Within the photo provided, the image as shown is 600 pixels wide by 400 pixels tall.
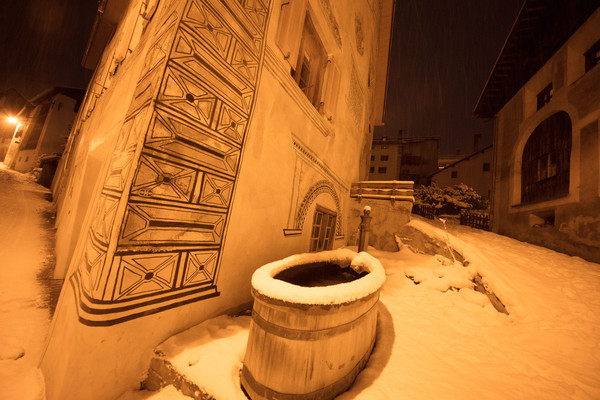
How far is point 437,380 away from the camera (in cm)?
249

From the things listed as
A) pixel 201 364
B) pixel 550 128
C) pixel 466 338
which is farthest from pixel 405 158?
pixel 201 364

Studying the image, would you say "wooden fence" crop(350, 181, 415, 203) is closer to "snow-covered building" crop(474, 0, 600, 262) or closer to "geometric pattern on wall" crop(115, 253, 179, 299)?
"snow-covered building" crop(474, 0, 600, 262)

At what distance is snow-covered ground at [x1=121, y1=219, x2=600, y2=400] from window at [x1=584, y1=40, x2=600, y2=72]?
19.9 ft

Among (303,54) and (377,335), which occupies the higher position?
(303,54)

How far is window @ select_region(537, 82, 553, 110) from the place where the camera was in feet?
28.4

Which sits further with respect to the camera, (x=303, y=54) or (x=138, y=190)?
(x=303, y=54)

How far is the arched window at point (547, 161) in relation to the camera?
24.5 feet

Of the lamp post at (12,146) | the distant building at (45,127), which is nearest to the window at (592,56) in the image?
the distant building at (45,127)

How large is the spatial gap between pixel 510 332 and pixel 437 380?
248 centimetres

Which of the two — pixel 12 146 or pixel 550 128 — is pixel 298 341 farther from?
pixel 12 146

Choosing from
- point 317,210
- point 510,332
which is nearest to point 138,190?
point 317,210

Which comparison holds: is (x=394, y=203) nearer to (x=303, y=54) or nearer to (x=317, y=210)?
(x=317, y=210)

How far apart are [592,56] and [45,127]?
33.9 m

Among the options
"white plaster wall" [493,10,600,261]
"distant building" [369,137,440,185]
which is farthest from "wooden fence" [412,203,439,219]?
"distant building" [369,137,440,185]
